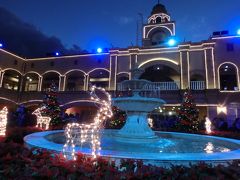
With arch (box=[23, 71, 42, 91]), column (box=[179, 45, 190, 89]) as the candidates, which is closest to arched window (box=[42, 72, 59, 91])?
arch (box=[23, 71, 42, 91])

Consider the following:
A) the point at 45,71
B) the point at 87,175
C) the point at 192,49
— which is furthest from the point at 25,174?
the point at 45,71

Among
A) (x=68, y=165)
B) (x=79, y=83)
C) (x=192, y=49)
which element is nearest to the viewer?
(x=68, y=165)

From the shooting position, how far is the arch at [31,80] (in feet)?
92.9

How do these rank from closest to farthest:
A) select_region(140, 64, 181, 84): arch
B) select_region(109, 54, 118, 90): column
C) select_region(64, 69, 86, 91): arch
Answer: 1. select_region(109, 54, 118, 90): column
2. select_region(140, 64, 181, 84): arch
3. select_region(64, 69, 86, 91): arch

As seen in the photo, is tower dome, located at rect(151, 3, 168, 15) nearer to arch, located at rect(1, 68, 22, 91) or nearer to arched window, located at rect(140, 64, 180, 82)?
arched window, located at rect(140, 64, 180, 82)

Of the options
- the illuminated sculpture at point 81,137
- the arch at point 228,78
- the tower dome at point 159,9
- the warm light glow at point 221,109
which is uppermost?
the tower dome at point 159,9

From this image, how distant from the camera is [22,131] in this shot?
791cm

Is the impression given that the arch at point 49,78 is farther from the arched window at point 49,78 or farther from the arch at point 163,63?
the arch at point 163,63

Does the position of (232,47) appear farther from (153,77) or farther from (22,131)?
(22,131)

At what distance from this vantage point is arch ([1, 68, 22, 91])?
27.1m

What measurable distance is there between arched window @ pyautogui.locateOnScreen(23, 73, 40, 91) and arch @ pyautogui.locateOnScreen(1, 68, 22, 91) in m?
0.84

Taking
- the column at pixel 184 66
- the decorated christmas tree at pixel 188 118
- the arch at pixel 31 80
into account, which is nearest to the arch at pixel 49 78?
the arch at pixel 31 80

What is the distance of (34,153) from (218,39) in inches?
903

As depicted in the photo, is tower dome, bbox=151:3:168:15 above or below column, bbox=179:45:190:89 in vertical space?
above
